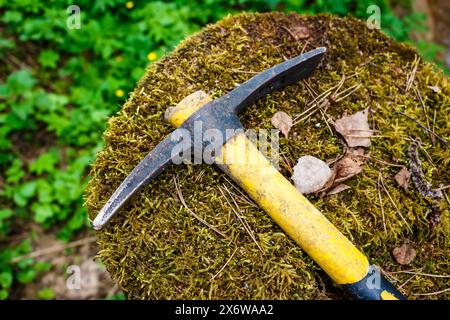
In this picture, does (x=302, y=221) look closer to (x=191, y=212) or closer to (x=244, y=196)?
(x=244, y=196)

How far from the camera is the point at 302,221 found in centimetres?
186

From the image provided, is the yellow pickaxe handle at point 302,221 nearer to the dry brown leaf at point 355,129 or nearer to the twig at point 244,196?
the twig at point 244,196

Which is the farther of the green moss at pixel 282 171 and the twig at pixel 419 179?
the twig at pixel 419 179

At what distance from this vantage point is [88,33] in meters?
3.47

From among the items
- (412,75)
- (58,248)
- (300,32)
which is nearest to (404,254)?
(412,75)

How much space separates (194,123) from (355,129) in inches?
36.3

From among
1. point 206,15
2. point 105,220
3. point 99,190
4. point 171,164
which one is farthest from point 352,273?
point 206,15

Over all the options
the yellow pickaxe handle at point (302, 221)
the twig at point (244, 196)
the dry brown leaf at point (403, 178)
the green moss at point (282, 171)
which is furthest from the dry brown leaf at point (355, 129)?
the twig at point (244, 196)

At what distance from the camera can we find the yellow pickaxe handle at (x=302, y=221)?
1838 mm

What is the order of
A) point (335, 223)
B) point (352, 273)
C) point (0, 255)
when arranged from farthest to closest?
point (0, 255) → point (335, 223) → point (352, 273)

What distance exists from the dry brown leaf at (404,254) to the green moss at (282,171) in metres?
0.03

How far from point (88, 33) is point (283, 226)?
2585mm

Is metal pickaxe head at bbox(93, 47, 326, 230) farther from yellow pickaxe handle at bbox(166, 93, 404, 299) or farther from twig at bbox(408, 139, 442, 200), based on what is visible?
twig at bbox(408, 139, 442, 200)

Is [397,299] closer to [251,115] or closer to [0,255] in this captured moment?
[251,115]
